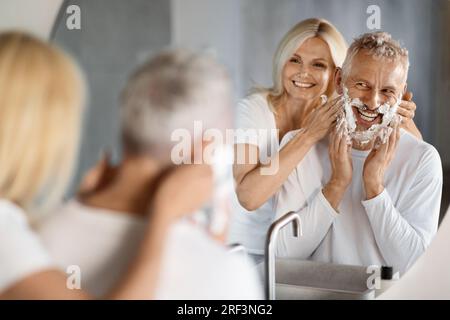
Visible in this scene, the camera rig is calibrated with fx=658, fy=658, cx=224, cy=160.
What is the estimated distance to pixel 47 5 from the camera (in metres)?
1.38

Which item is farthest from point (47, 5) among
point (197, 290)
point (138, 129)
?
point (197, 290)

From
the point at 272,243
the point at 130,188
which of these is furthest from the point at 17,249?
the point at 272,243

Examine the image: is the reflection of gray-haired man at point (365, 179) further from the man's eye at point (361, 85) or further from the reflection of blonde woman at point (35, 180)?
the reflection of blonde woman at point (35, 180)

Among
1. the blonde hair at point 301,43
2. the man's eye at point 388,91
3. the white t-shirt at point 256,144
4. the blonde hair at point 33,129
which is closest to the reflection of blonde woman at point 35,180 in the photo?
the blonde hair at point 33,129

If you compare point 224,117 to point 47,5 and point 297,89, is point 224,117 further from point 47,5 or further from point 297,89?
point 47,5

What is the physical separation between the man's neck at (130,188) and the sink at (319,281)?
37 centimetres

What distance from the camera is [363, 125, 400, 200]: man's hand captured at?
1494 millimetres

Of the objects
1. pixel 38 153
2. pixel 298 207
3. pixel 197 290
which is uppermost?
pixel 38 153

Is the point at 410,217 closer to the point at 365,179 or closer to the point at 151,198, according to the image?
the point at 365,179

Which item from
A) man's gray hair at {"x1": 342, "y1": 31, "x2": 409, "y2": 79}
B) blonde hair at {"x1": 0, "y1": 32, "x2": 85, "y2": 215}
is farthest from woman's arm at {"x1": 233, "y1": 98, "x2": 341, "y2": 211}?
blonde hair at {"x1": 0, "y1": 32, "x2": 85, "y2": 215}

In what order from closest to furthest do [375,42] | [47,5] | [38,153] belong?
1. [38,153]
2. [47,5]
3. [375,42]

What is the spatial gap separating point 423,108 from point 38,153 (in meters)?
0.87

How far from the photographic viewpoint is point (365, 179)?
4.91ft

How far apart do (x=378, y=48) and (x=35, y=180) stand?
80 centimetres
